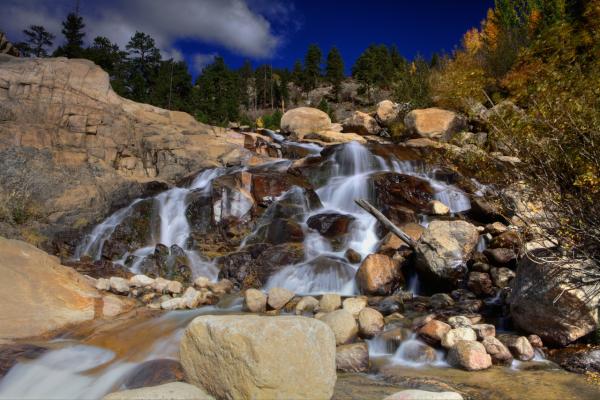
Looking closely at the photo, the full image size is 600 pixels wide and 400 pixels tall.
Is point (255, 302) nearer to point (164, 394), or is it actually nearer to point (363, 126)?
point (164, 394)

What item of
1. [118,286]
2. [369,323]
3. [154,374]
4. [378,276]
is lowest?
[154,374]

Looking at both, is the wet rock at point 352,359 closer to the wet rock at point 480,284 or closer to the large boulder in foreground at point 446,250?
the large boulder in foreground at point 446,250

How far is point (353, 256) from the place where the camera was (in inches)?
443

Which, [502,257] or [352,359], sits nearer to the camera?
[352,359]

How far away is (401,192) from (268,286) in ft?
20.5

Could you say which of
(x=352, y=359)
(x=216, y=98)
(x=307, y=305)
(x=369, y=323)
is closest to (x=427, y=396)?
(x=352, y=359)

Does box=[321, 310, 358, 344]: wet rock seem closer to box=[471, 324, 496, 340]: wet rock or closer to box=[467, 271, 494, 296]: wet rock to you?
box=[471, 324, 496, 340]: wet rock

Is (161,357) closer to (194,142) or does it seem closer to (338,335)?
(338,335)

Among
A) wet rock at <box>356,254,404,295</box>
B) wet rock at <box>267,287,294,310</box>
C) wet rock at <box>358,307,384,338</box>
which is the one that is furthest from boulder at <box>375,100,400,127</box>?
wet rock at <box>358,307,384,338</box>

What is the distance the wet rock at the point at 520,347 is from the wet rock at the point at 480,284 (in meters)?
2.78

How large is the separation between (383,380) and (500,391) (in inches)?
56.9

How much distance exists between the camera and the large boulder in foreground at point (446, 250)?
30.8ft

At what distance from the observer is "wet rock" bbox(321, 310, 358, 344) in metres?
6.71

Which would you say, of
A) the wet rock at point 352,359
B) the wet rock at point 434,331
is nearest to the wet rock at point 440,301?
the wet rock at point 434,331
